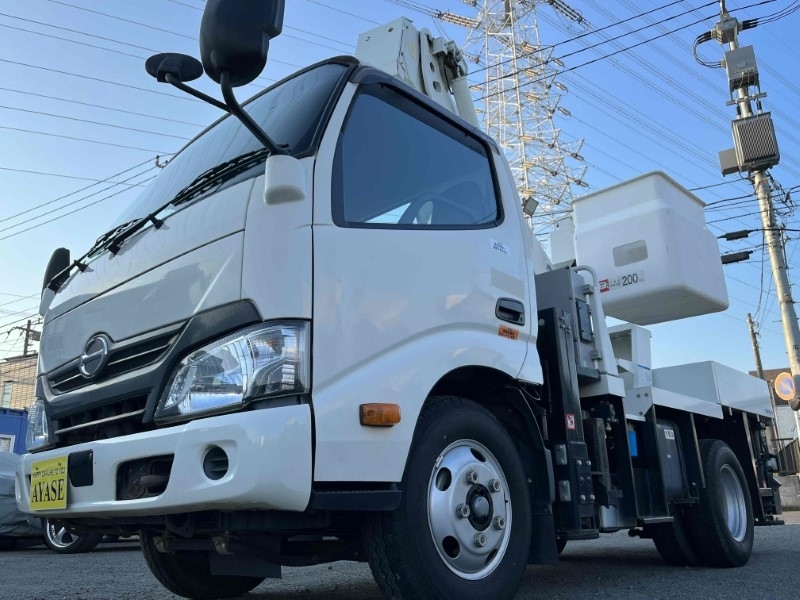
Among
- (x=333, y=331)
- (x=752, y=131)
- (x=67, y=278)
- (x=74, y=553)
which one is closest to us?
(x=333, y=331)

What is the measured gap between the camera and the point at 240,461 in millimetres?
2289

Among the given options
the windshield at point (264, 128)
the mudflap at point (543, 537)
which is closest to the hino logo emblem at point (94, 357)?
the windshield at point (264, 128)

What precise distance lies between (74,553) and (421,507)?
247 inches

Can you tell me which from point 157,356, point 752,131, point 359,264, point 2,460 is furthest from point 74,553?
point 752,131

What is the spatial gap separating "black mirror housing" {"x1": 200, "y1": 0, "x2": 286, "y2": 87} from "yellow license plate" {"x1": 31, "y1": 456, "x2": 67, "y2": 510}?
1668 millimetres

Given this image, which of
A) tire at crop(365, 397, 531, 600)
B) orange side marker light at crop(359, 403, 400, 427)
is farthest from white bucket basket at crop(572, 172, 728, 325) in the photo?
orange side marker light at crop(359, 403, 400, 427)

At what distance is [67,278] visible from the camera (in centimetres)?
369

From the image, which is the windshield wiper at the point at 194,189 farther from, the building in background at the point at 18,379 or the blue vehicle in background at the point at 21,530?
the building in background at the point at 18,379

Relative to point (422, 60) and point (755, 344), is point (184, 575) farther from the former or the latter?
point (755, 344)

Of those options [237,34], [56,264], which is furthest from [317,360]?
[56,264]

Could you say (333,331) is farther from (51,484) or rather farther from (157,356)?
(51,484)

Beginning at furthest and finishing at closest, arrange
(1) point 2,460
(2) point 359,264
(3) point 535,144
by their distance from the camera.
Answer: (3) point 535,144, (1) point 2,460, (2) point 359,264

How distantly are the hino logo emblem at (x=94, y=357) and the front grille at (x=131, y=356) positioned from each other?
0.08 ft

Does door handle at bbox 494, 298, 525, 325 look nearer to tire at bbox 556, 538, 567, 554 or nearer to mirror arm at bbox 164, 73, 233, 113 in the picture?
tire at bbox 556, 538, 567, 554
